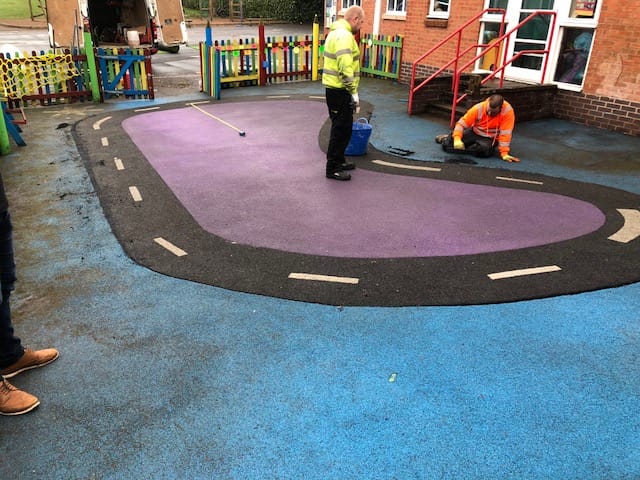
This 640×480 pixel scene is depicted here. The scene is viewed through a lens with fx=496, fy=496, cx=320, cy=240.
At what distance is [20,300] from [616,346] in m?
4.79

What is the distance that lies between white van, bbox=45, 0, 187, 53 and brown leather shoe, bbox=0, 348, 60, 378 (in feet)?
42.0

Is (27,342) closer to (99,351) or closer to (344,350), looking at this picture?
(99,351)

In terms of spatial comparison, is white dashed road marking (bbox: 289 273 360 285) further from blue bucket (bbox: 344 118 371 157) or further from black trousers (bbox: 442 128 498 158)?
black trousers (bbox: 442 128 498 158)

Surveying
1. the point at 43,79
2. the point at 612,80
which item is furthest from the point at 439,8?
the point at 43,79

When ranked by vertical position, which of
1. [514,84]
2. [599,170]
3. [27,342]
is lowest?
[27,342]

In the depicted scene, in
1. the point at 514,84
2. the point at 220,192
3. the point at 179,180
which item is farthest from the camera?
the point at 514,84

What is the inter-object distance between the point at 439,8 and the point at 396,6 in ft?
8.92

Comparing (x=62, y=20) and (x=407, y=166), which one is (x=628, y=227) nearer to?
(x=407, y=166)

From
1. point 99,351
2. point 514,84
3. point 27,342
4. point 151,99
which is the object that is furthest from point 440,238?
point 151,99

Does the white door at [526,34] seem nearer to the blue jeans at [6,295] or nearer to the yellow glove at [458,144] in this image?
the yellow glove at [458,144]

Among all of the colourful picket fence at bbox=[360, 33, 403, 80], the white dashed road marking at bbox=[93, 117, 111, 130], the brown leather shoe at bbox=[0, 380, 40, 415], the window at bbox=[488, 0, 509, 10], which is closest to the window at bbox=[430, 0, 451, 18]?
the colourful picket fence at bbox=[360, 33, 403, 80]

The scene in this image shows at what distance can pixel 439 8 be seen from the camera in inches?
518

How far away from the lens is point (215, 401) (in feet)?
10.3

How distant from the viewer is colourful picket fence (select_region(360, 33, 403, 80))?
14789mm
